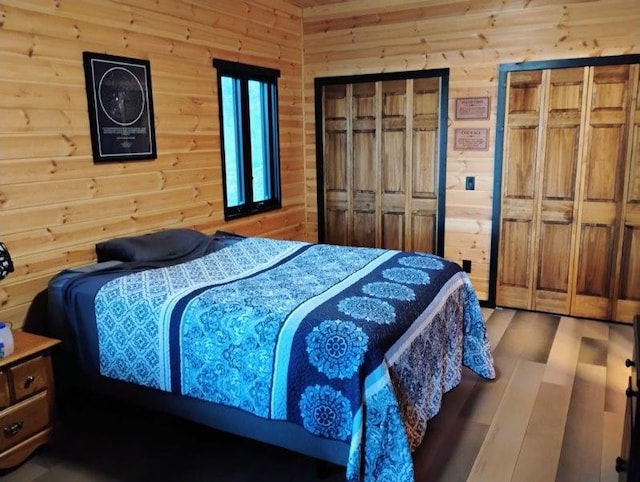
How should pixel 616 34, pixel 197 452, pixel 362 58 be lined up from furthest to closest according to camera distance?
pixel 362 58 → pixel 616 34 → pixel 197 452

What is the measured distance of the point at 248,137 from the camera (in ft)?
14.5

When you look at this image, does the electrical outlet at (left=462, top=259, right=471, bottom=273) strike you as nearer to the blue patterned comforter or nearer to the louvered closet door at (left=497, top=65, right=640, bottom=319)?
the louvered closet door at (left=497, top=65, right=640, bottom=319)

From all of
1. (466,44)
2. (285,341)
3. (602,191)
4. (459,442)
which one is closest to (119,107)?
(285,341)

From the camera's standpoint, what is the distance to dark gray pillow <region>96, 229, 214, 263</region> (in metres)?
3.08

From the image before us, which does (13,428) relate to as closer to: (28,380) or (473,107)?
(28,380)

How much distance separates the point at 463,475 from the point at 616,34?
10.9 ft

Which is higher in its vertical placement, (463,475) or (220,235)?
(220,235)

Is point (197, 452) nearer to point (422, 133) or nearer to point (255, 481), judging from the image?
point (255, 481)

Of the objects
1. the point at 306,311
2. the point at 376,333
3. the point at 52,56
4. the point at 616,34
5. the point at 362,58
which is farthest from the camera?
the point at 362,58

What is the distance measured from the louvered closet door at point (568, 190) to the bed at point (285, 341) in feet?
4.97

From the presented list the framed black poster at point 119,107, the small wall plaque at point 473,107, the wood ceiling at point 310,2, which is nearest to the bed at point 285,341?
the framed black poster at point 119,107

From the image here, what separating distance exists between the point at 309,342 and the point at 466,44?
3240 millimetres

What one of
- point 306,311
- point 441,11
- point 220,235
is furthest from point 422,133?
point 306,311

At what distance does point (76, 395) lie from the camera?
3035mm
